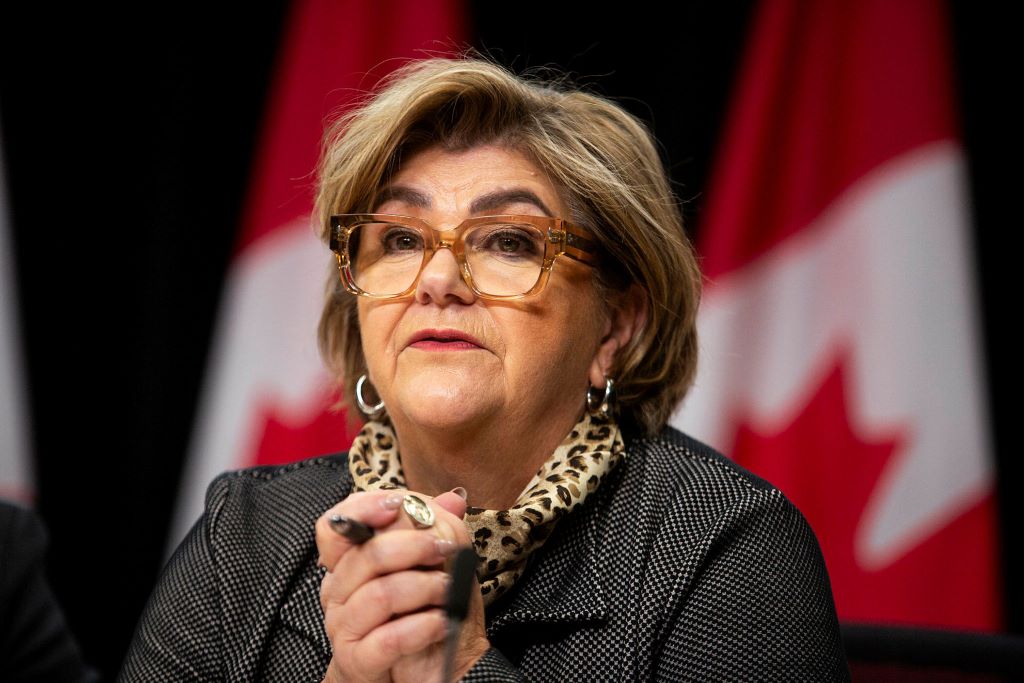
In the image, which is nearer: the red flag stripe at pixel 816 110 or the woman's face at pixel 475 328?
the woman's face at pixel 475 328

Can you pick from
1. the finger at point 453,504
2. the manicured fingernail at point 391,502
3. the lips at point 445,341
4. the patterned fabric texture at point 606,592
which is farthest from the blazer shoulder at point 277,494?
the manicured fingernail at point 391,502

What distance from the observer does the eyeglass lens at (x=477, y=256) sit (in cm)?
164

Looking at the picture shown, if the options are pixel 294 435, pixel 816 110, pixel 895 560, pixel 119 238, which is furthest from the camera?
pixel 119 238

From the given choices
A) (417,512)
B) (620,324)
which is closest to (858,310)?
(620,324)

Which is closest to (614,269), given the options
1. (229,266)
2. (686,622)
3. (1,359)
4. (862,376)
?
(686,622)

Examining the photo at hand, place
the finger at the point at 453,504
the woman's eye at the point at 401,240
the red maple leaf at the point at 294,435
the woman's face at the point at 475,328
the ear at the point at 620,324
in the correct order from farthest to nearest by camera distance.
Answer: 1. the red maple leaf at the point at 294,435
2. the ear at the point at 620,324
3. the woman's eye at the point at 401,240
4. the woman's face at the point at 475,328
5. the finger at the point at 453,504

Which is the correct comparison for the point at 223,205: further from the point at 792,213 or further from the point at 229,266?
the point at 792,213

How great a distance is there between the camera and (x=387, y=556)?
3.97 feet

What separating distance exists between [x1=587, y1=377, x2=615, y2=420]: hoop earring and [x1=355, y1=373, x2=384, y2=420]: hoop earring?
37 centimetres

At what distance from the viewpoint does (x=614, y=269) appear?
1790 millimetres

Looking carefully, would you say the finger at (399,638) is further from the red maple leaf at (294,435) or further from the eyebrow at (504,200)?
the red maple leaf at (294,435)

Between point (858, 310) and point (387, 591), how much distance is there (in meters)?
1.96

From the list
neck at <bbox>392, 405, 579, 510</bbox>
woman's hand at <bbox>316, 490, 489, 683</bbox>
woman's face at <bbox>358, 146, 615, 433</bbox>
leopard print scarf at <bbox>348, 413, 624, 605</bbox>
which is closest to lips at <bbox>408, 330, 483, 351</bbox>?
woman's face at <bbox>358, 146, 615, 433</bbox>

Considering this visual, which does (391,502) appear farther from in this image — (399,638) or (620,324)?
(620,324)
